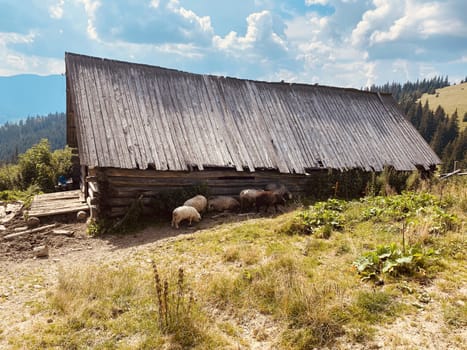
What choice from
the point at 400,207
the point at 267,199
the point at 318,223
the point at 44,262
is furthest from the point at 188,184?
the point at 400,207

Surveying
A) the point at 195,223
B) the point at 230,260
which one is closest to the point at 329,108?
the point at 195,223

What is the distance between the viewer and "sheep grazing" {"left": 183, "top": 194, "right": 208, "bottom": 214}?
1074cm

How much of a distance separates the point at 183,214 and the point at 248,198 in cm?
284

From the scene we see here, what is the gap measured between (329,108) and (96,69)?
39.7ft

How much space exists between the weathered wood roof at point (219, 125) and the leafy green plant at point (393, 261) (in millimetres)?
7348

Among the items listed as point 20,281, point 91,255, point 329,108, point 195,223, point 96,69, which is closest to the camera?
point 20,281

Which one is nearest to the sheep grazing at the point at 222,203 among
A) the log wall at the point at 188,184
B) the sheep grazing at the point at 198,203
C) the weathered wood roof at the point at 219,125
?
the sheep grazing at the point at 198,203

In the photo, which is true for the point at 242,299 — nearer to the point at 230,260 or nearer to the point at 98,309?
the point at 230,260

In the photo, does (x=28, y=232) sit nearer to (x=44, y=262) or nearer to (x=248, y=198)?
(x=44, y=262)

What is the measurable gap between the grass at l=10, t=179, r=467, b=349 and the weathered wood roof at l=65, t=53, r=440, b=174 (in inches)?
202

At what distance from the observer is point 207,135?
1272 cm

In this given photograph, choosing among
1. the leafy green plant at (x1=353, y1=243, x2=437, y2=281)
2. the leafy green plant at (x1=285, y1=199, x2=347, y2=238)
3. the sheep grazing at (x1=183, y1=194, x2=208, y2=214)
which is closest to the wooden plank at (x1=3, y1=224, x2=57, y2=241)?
the sheep grazing at (x1=183, y1=194, x2=208, y2=214)

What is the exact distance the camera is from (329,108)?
56.5 ft

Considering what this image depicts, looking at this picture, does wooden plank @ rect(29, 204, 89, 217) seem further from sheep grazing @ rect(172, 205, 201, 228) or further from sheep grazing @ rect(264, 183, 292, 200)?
sheep grazing @ rect(264, 183, 292, 200)
